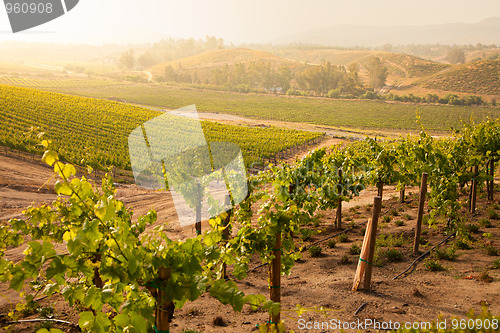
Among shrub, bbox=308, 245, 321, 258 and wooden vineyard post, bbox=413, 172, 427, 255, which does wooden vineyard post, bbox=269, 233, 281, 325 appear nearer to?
shrub, bbox=308, 245, 321, 258

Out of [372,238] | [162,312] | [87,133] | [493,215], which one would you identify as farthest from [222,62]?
[162,312]

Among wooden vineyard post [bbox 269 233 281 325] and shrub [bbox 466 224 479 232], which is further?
shrub [bbox 466 224 479 232]

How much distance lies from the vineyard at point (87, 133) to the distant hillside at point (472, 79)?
253 feet

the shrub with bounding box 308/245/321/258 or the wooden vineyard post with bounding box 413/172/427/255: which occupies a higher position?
the wooden vineyard post with bounding box 413/172/427/255

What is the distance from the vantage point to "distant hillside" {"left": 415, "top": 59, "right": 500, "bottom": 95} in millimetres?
96562

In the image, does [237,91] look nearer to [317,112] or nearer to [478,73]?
[317,112]

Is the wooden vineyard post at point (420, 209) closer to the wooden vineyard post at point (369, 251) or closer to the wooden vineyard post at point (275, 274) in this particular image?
the wooden vineyard post at point (369, 251)

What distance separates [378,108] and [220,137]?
59907 millimetres

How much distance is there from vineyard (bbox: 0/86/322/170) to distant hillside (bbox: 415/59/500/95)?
7699 centimetres

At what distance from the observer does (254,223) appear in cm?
1178

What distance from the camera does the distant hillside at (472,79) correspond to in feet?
317

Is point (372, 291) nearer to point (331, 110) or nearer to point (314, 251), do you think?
point (314, 251)

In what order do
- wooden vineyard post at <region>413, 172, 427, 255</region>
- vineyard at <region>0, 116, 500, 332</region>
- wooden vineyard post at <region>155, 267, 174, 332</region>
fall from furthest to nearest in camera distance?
wooden vineyard post at <region>413, 172, 427, 255</region> → wooden vineyard post at <region>155, 267, 174, 332</region> → vineyard at <region>0, 116, 500, 332</region>

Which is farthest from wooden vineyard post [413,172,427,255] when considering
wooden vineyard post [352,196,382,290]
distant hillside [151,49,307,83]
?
distant hillside [151,49,307,83]
